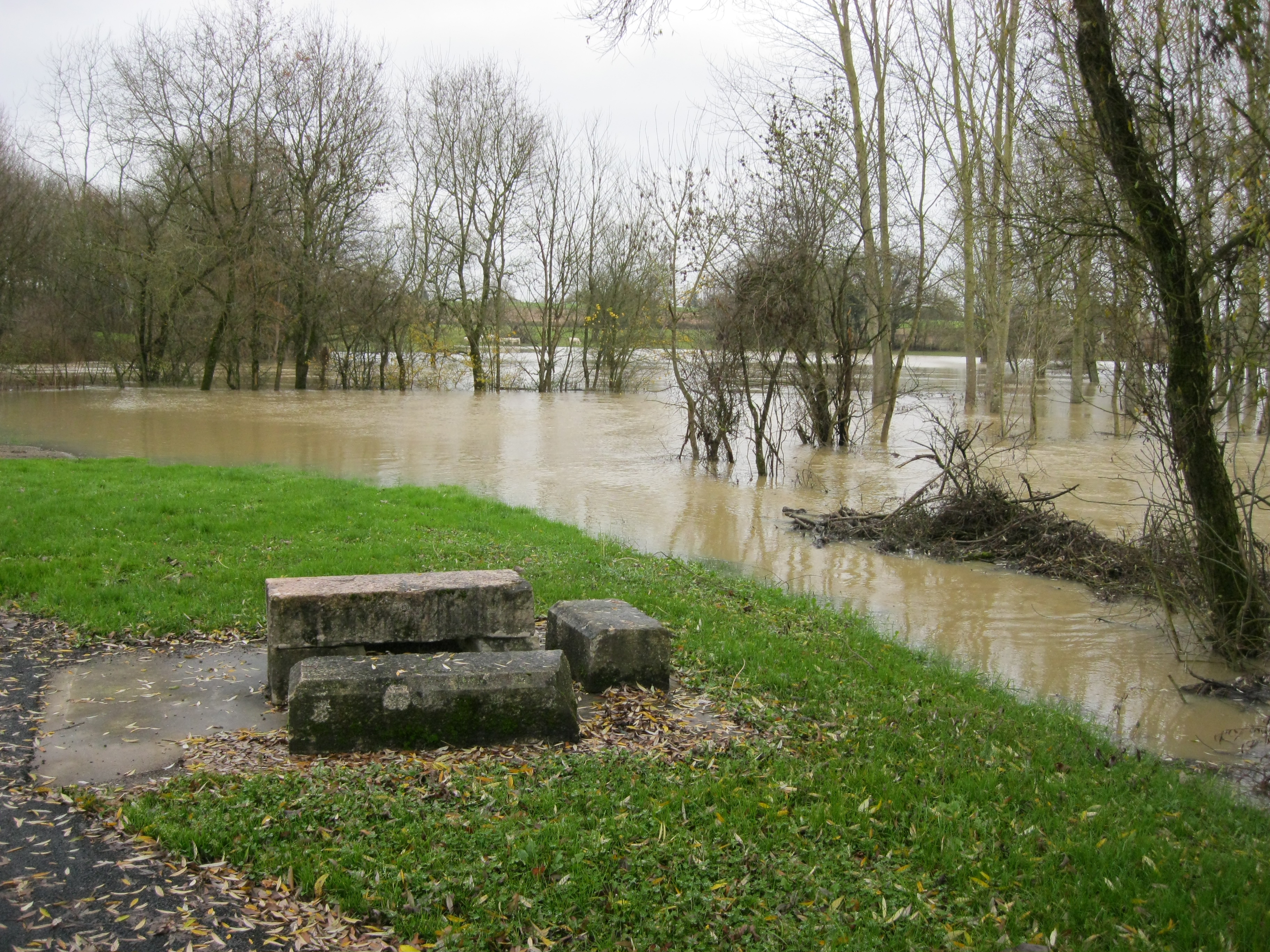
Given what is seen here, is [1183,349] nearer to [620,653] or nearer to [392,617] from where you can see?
[620,653]

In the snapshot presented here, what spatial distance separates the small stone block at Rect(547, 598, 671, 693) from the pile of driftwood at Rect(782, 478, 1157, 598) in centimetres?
548

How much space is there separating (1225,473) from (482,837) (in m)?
5.43

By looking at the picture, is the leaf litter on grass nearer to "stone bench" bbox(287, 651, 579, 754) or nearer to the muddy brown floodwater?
"stone bench" bbox(287, 651, 579, 754)

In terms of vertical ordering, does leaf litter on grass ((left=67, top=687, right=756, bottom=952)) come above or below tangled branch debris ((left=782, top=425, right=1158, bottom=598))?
below

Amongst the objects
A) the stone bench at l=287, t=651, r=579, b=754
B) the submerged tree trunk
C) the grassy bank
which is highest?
the submerged tree trunk

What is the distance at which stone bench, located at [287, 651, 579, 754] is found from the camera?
4.47 meters

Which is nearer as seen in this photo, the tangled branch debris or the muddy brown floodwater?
the muddy brown floodwater

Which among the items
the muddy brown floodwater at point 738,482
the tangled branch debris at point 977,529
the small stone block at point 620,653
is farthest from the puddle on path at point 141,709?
the tangled branch debris at point 977,529

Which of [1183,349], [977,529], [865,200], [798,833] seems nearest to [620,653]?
[798,833]

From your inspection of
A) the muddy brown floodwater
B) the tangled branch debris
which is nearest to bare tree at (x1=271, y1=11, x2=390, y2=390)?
the muddy brown floodwater

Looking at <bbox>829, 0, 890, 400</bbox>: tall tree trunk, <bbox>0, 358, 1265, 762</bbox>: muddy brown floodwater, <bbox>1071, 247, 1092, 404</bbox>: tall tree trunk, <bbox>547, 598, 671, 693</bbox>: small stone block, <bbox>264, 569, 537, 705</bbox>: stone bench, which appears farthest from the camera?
<bbox>829, 0, 890, 400</bbox>: tall tree trunk

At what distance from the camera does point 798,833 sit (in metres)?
3.86

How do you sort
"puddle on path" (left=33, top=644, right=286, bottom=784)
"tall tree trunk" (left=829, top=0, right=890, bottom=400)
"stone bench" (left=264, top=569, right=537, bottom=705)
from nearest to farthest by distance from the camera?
1. "puddle on path" (left=33, top=644, right=286, bottom=784)
2. "stone bench" (left=264, top=569, right=537, bottom=705)
3. "tall tree trunk" (left=829, top=0, right=890, bottom=400)

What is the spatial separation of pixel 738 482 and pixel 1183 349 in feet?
31.8
